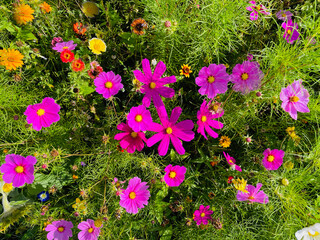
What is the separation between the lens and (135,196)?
3.76ft

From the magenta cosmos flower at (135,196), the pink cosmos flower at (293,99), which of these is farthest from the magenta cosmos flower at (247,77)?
the magenta cosmos flower at (135,196)

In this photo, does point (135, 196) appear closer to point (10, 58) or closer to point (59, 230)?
point (59, 230)

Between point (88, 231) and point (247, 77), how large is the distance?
1071mm

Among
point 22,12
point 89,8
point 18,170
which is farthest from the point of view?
point 89,8

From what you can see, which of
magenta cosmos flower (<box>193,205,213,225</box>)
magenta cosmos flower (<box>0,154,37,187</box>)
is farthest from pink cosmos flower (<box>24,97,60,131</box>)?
magenta cosmos flower (<box>193,205,213,225</box>)

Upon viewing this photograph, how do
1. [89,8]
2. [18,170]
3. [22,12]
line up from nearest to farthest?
[18,170] → [22,12] → [89,8]

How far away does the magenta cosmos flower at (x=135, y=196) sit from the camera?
3.66 feet

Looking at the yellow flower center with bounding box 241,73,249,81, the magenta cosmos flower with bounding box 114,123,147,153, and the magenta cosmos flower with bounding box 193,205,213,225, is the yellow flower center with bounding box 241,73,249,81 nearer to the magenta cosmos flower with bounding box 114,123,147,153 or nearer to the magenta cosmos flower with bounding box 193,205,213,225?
the magenta cosmos flower with bounding box 114,123,147,153

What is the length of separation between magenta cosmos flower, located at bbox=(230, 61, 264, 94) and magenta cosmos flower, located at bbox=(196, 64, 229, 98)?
0.15 ft

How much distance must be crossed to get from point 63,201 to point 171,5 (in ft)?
4.22

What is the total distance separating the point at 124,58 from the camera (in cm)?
151

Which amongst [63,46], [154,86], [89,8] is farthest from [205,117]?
[89,8]

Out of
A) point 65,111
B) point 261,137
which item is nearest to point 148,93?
point 65,111

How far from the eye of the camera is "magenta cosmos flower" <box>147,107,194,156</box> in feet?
3.57
